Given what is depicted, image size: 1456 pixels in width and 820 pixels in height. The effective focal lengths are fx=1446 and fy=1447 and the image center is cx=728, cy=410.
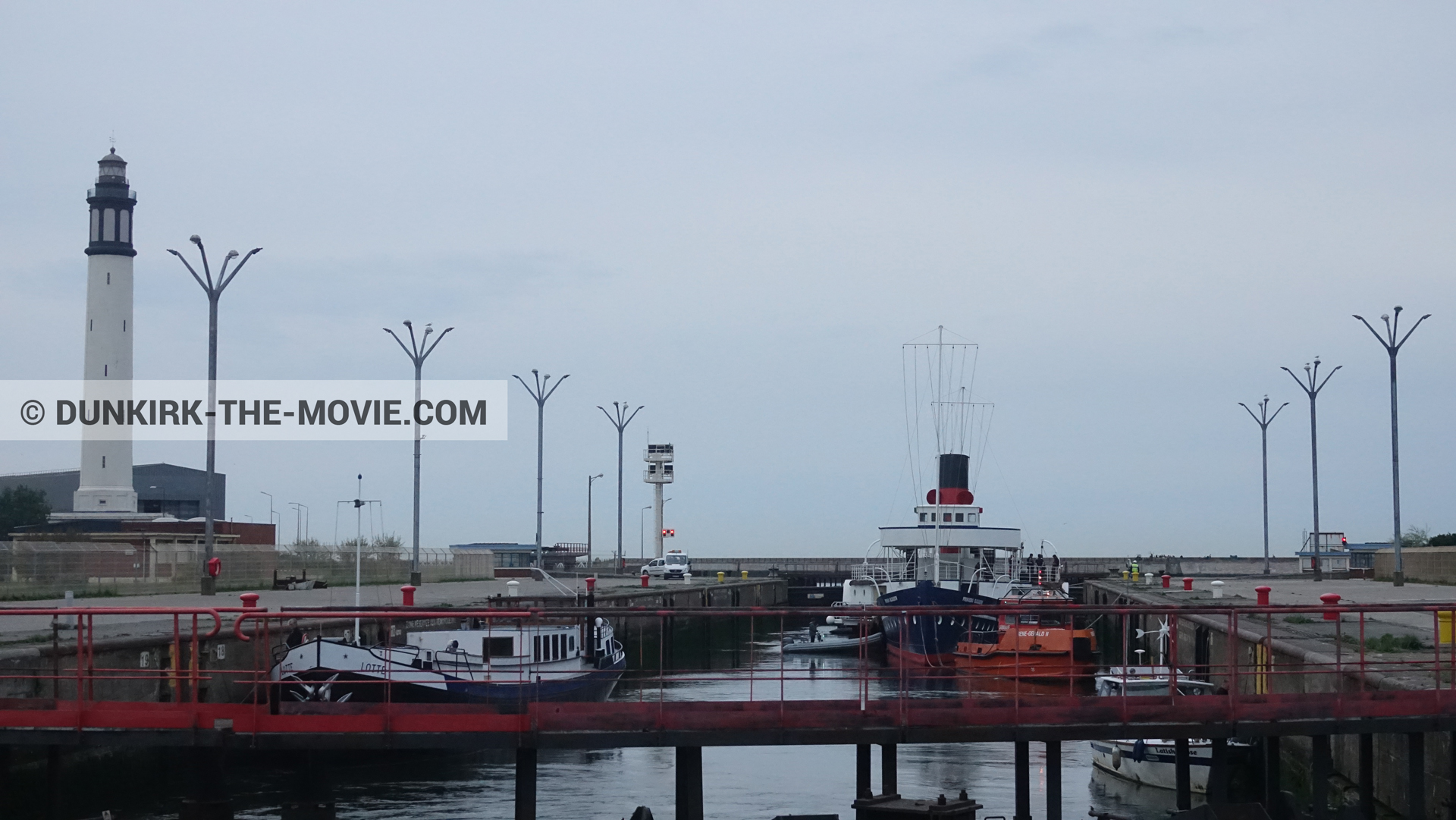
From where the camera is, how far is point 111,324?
99125 mm

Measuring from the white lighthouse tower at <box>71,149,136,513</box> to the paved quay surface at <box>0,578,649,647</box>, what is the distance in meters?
32.4

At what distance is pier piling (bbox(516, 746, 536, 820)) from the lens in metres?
19.7

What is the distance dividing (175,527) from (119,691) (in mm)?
77708

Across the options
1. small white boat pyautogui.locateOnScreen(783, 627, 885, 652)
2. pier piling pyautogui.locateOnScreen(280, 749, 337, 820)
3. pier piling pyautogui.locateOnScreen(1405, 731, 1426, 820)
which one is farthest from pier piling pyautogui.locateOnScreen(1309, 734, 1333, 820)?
small white boat pyautogui.locateOnScreen(783, 627, 885, 652)

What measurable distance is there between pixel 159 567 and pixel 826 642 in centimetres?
3175

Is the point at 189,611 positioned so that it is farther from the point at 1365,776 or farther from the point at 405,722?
the point at 1365,776

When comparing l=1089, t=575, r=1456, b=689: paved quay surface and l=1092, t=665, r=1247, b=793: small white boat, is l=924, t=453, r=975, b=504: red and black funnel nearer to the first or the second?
l=1089, t=575, r=1456, b=689: paved quay surface

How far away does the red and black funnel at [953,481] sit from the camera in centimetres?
7006

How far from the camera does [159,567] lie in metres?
58.4

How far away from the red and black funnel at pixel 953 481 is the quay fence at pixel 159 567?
94.8 feet

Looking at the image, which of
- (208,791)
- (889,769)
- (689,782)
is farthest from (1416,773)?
(208,791)

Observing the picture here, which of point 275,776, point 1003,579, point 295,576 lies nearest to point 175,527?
point 295,576

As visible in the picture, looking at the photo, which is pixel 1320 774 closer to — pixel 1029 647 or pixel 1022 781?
pixel 1022 781

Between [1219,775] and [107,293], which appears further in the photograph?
[107,293]
